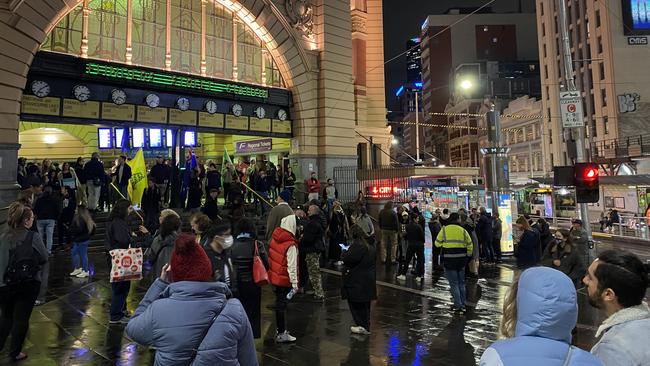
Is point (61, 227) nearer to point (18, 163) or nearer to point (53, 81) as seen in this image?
point (18, 163)

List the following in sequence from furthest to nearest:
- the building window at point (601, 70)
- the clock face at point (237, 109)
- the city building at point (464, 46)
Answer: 1. the city building at point (464, 46)
2. the building window at point (601, 70)
3. the clock face at point (237, 109)

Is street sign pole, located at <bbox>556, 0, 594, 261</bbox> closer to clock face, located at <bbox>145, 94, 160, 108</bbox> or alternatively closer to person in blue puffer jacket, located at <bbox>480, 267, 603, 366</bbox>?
person in blue puffer jacket, located at <bbox>480, 267, 603, 366</bbox>

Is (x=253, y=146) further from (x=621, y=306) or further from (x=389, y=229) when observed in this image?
(x=621, y=306)

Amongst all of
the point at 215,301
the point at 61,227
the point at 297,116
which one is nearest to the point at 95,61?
the point at 61,227

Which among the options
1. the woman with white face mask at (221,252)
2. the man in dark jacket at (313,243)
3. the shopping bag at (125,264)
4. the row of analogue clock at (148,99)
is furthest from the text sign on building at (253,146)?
the woman with white face mask at (221,252)

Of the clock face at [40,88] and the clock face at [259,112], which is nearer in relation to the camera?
the clock face at [40,88]

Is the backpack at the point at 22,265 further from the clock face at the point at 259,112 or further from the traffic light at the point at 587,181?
the clock face at the point at 259,112

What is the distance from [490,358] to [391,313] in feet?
22.9

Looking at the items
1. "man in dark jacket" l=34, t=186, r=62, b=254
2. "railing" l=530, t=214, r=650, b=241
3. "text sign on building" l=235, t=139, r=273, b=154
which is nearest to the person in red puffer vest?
"man in dark jacket" l=34, t=186, r=62, b=254

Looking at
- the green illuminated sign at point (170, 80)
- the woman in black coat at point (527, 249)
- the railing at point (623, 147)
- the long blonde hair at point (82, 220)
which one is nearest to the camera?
the long blonde hair at point (82, 220)

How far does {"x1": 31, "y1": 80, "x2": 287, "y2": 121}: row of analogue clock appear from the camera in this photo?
52.3 ft

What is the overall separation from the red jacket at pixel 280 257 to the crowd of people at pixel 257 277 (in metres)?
0.02

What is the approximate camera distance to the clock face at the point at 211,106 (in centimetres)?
2055

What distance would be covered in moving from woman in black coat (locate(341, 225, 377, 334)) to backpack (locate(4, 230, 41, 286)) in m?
4.41
